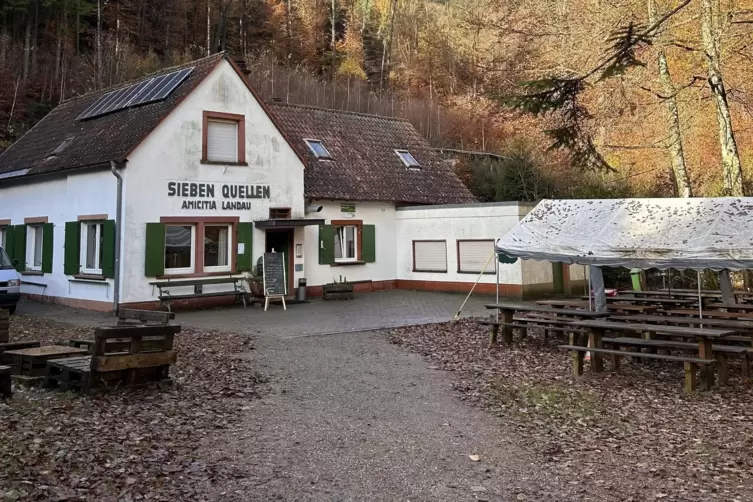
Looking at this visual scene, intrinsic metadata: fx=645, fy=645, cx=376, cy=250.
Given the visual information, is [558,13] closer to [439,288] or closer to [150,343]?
[439,288]

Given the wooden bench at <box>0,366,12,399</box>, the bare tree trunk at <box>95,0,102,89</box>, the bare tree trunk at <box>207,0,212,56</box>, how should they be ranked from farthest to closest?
the bare tree trunk at <box>207,0,212,56</box> → the bare tree trunk at <box>95,0,102,89</box> → the wooden bench at <box>0,366,12,399</box>

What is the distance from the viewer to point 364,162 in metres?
23.1

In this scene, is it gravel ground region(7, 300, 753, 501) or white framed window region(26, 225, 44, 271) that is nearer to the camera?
gravel ground region(7, 300, 753, 501)

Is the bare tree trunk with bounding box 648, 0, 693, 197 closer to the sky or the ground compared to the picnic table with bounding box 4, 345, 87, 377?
closer to the sky

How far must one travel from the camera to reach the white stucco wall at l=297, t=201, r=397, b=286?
20.2m

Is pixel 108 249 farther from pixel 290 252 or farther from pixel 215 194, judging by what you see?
pixel 290 252

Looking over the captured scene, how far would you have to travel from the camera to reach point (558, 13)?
17391mm

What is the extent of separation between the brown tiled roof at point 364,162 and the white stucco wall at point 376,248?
49 cm

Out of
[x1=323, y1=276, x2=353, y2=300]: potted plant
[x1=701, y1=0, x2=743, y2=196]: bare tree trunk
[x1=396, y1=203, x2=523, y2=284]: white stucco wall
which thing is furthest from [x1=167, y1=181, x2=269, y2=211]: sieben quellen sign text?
[x1=701, y1=0, x2=743, y2=196]: bare tree trunk

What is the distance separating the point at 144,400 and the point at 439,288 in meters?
15.0

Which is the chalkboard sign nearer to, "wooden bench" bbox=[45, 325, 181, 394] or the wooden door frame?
the wooden door frame

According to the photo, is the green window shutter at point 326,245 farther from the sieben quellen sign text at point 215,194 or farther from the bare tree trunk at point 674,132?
the bare tree trunk at point 674,132

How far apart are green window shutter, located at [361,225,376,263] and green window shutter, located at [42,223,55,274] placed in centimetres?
933

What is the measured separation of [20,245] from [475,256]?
1415cm
